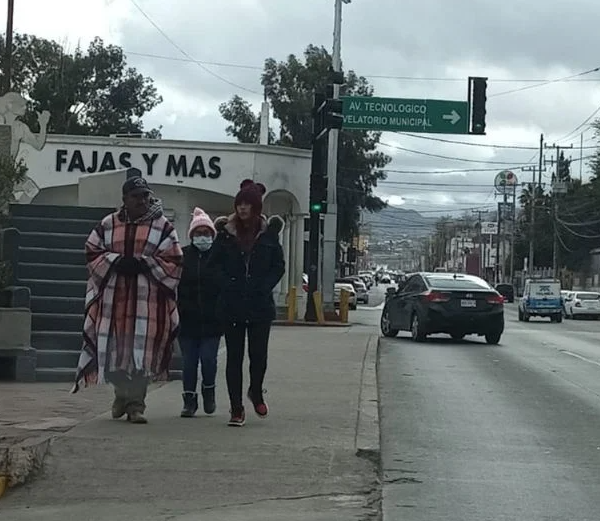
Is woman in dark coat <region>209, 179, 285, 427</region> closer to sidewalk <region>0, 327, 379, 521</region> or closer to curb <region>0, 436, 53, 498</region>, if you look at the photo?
sidewalk <region>0, 327, 379, 521</region>

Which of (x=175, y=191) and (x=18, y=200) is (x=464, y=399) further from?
(x=175, y=191)

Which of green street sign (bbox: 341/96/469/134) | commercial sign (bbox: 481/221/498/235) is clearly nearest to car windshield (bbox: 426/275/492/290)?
green street sign (bbox: 341/96/469/134)

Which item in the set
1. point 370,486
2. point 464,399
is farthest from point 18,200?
point 370,486

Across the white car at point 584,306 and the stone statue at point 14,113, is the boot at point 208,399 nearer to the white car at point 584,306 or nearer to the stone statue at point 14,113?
the stone statue at point 14,113

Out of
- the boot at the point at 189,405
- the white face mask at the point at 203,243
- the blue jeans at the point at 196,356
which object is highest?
the white face mask at the point at 203,243

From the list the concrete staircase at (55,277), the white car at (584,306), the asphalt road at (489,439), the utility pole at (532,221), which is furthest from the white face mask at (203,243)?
the utility pole at (532,221)

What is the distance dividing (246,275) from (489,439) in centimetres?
251

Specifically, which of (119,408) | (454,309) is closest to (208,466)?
(119,408)

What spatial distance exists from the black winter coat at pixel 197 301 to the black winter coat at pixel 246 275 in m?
0.49

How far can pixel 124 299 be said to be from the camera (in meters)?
9.05

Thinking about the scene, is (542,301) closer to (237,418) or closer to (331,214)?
(331,214)

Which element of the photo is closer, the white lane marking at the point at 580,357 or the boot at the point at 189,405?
the boot at the point at 189,405

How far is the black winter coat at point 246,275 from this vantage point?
905 centimetres

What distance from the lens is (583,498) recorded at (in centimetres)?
737
